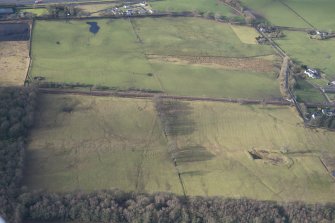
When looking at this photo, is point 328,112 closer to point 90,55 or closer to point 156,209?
point 156,209

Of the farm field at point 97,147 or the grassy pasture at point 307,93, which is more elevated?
the farm field at point 97,147

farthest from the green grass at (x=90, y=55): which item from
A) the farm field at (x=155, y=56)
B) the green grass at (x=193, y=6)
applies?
the green grass at (x=193, y=6)

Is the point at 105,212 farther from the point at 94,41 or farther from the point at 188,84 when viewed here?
the point at 94,41

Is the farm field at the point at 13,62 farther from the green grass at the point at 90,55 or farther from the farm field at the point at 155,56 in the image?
the farm field at the point at 155,56

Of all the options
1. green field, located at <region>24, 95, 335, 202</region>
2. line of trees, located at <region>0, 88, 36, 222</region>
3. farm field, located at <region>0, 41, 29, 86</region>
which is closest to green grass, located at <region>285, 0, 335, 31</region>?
green field, located at <region>24, 95, 335, 202</region>

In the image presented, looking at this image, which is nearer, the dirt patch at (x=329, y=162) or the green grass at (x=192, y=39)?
the dirt patch at (x=329, y=162)

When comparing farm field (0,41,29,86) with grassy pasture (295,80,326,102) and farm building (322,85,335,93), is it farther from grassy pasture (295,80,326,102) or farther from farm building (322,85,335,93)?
farm building (322,85,335,93)
